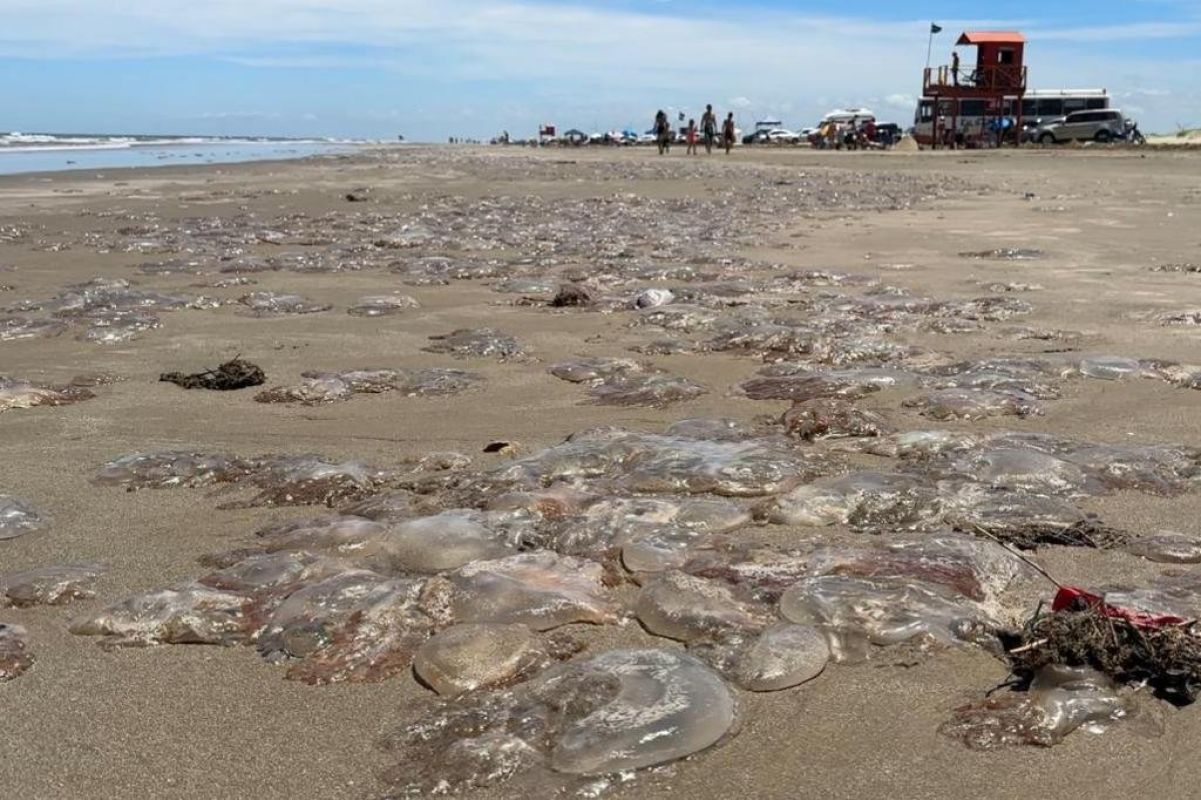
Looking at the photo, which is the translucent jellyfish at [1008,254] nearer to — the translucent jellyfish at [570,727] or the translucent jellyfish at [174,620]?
the translucent jellyfish at [570,727]

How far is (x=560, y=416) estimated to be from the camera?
4422 mm

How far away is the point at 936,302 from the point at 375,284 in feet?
Answer: 13.1

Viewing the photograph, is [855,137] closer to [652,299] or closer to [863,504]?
[652,299]

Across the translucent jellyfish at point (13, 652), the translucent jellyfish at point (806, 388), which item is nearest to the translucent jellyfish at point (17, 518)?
the translucent jellyfish at point (13, 652)

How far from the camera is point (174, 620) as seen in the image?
254cm

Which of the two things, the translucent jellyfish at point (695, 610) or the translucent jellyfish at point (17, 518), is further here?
the translucent jellyfish at point (17, 518)

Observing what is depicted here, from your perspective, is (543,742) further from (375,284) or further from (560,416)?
(375,284)

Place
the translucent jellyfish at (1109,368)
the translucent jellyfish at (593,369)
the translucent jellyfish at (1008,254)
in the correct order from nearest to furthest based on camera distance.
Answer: the translucent jellyfish at (1109,368) < the translucent jellyfish at (593,369) < the translucent jellyfish at (1008,254)

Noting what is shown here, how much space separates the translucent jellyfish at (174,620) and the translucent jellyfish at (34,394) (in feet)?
7.61

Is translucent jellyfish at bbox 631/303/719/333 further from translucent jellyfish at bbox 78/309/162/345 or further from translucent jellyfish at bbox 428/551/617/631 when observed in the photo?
translucent jellyfish at bbox 428/551/617/631

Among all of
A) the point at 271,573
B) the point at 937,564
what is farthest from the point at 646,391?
the point at 271,573

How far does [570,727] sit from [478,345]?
376cm

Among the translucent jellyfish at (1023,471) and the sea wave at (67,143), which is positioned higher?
the sea wave at (67,143)

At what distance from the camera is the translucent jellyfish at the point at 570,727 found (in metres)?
1.94
